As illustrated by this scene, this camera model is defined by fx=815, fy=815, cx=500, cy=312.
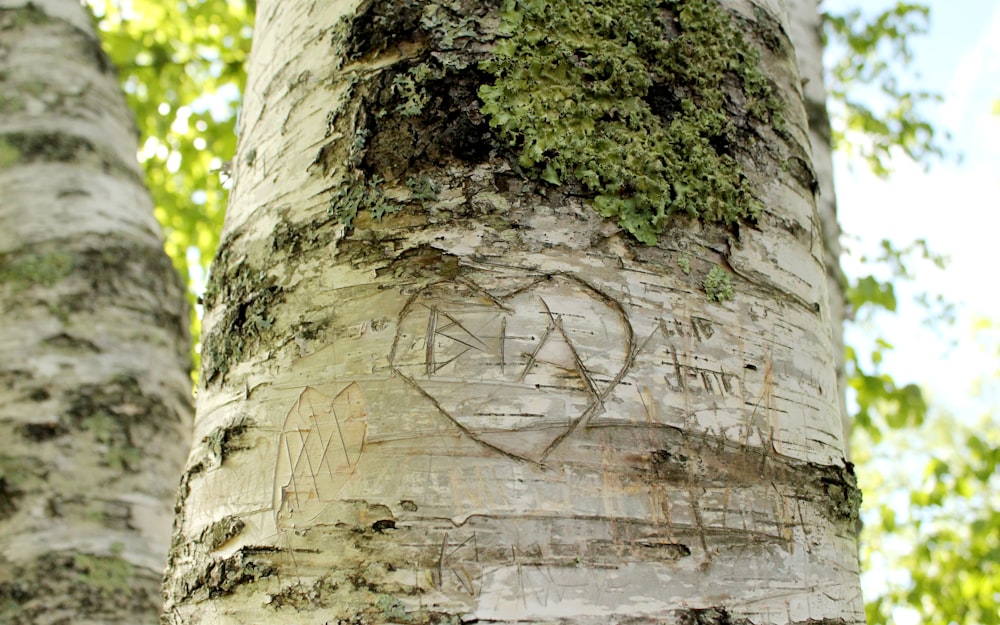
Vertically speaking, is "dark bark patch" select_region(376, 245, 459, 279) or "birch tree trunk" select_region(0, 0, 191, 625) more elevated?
→ "birch tree trunk" select_region(0, 0, 191, 625)

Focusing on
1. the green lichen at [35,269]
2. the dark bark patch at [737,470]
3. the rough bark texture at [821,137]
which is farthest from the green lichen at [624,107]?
the green lichen at [35,269]

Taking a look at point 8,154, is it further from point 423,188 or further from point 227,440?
point 423,188

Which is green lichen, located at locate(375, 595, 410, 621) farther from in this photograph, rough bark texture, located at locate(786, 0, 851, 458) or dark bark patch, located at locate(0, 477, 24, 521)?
rough bark texture, located at locate(786, 0, 851, 458)

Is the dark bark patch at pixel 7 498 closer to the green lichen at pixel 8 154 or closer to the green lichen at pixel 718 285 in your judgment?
the green lichen at pixel 8 154

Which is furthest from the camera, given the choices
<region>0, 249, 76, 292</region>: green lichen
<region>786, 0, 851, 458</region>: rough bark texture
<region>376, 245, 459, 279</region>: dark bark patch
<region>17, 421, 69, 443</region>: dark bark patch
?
<region>786, 0, 851, 458</region>: rough bark texture

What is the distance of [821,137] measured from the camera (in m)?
2.68

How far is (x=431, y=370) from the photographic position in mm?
889

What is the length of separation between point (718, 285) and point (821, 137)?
197 cm

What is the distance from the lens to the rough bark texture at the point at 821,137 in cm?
266

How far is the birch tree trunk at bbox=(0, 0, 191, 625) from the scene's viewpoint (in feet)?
6.80

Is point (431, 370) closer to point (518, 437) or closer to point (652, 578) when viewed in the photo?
point (518, 437)

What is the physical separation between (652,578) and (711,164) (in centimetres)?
51

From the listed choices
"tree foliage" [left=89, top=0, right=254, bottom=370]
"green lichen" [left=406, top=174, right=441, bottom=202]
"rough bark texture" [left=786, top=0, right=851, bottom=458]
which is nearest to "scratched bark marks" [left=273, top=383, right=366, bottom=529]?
"green lichen" [left=406, top=174, right=441, bottom=202]

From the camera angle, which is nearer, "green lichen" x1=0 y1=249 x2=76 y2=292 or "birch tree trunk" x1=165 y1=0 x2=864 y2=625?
"birch tree trunk" x1=165 y1=0 x2=864 y2=625
